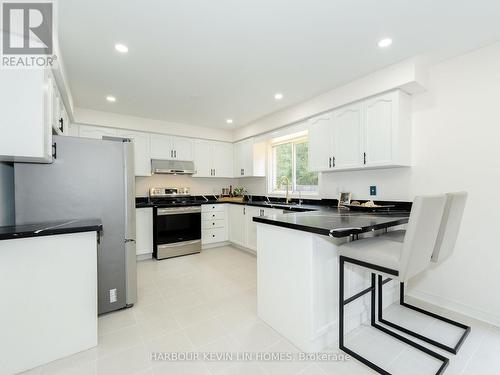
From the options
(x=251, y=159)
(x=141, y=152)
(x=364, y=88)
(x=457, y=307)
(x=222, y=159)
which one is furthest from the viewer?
(x=222, y=159)

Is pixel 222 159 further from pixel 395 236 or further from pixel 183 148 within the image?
pixel 395 236

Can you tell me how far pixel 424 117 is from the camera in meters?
2.46

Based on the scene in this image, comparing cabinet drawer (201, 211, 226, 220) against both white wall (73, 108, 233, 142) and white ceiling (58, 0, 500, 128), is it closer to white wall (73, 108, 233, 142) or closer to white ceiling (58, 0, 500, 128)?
white wall (73, 108, 233, 142)

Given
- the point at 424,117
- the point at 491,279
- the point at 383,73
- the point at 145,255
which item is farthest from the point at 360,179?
the point at 145,255

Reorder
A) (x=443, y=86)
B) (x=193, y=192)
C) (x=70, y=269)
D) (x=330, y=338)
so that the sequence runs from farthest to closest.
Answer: (x=193, y=192)
(x=443, y=86)
(x=330, y=338)
(x=70, y=269)

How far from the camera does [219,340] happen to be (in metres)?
1.80

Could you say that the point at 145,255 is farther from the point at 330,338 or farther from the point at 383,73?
the point at 383,73

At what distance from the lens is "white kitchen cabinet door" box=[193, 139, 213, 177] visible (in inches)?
186

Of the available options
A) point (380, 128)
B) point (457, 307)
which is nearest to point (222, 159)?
point (380, 128)

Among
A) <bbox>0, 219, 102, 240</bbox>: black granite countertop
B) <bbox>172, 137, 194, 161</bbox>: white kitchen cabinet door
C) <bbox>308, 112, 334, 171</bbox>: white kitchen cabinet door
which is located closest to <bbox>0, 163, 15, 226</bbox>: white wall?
<bbox>0, 219, 102, 240</bbox>: black granite countertop

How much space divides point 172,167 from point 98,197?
2.30 meters

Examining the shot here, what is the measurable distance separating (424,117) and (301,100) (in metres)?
1.55

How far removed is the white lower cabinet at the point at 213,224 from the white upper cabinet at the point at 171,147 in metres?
1.14

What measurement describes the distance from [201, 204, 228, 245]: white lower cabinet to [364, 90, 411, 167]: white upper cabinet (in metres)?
2.86
